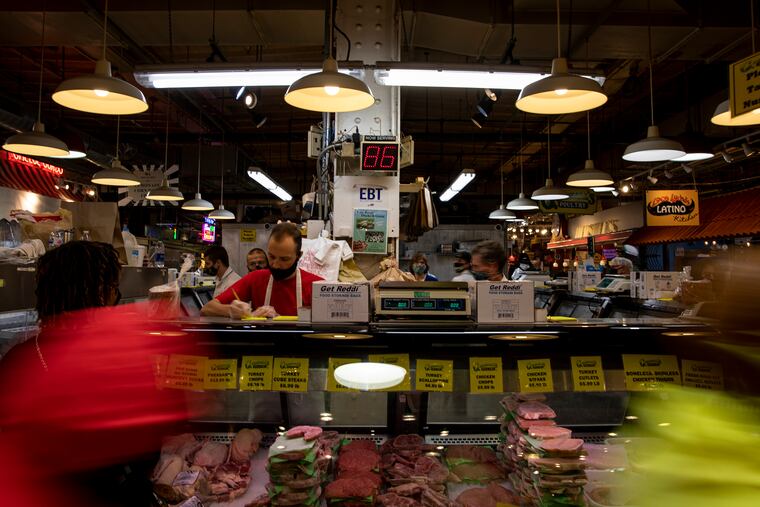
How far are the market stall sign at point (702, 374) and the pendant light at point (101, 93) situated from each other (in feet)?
13.7

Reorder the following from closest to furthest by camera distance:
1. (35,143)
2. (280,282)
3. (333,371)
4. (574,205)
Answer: (333,371), (280,282), (35,143), (574,205)

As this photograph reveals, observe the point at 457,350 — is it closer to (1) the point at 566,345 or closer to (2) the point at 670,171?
(1) the point at 566,345

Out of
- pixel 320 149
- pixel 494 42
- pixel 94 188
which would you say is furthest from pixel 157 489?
pixel 94 188

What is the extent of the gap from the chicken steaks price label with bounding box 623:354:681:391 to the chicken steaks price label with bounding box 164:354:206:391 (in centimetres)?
206

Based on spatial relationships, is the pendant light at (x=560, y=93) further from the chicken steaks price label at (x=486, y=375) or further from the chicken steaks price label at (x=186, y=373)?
the chicken steaks price label at (x=186, y=373)

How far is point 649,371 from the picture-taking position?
2.29 meters

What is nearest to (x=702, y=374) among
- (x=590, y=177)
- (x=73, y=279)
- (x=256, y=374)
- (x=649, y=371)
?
(x=649, y=371)

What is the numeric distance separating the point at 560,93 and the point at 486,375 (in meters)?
2.82

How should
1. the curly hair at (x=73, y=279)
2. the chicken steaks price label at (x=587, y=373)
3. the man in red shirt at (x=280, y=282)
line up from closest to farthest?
1. the curly hair at (x=73, y=279)
2. the chicken steaks price label at (x=587, y=373)
3. the man in red shirt at (x=280, y=282)

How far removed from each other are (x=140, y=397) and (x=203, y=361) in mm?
591

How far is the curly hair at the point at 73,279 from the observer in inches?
73.3

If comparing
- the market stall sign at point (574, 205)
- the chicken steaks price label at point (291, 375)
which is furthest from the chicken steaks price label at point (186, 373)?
the market stall sign at point (574, 205)

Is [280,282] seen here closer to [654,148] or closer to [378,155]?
[378,155]

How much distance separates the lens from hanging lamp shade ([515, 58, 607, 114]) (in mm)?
3537
